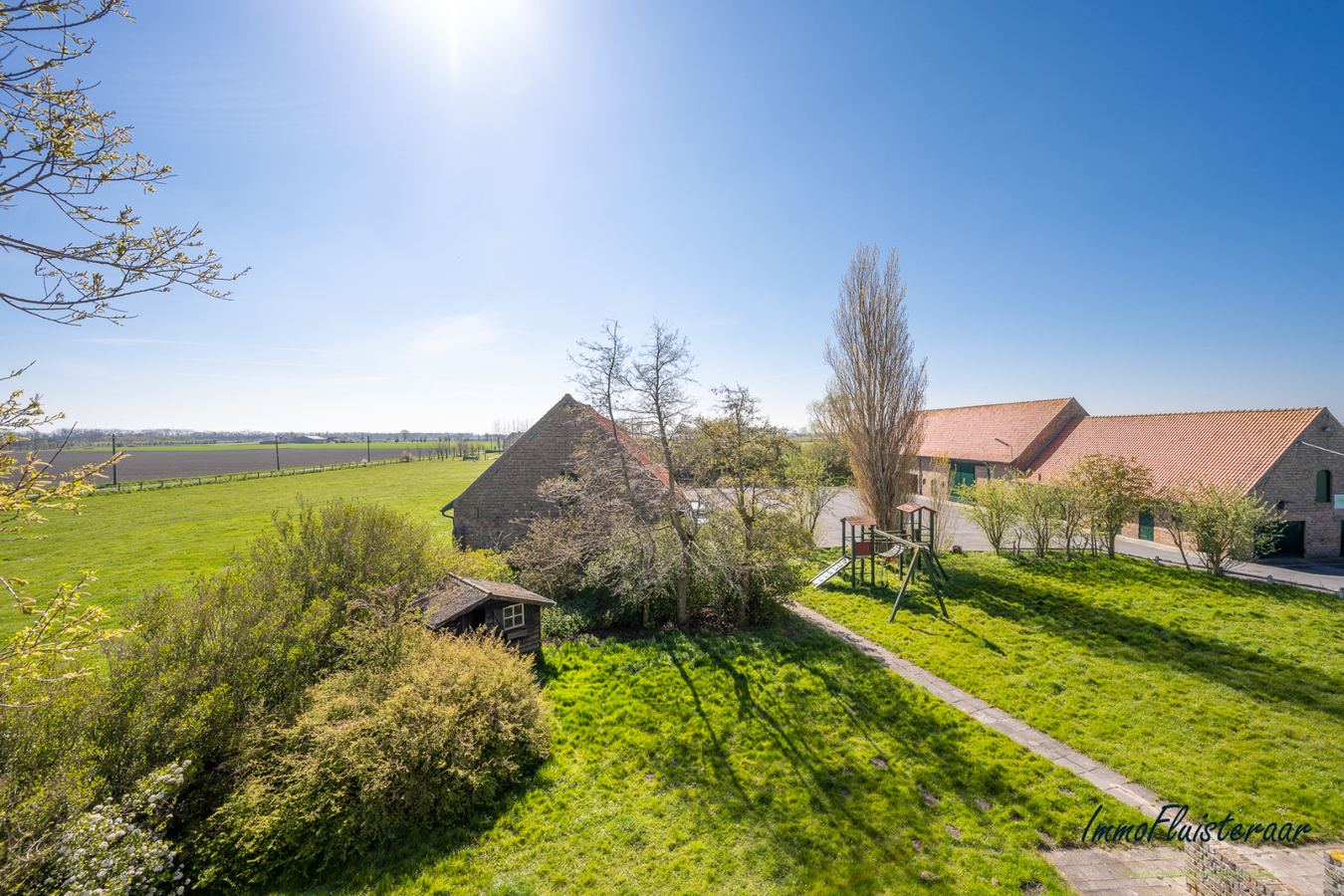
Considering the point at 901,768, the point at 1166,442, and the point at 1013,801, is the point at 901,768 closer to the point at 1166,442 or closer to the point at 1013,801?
the point at 1013,801

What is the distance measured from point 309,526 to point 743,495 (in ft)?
28.6

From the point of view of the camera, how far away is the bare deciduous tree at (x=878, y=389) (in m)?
16.6

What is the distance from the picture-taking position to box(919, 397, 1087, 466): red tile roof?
1050 inches

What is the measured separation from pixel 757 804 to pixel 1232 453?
24.6 metres

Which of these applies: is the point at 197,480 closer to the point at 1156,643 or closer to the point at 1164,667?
the point at 1164,667

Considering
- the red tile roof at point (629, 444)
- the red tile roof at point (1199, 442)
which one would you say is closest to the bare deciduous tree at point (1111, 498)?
the red tile roof at point (1199, 442)

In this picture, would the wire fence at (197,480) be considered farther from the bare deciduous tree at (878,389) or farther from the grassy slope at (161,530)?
the bare deciduous tree at (878,389)

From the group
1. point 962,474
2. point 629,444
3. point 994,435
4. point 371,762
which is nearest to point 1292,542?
point 994,435

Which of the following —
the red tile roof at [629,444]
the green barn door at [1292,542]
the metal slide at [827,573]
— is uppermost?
the red tile roof at [629,444]

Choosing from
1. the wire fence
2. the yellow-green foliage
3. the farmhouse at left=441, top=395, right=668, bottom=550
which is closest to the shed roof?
the yellow-green foliage

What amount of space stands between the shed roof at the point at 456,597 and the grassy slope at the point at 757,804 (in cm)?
175

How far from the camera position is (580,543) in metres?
10.3

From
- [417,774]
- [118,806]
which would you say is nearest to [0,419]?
[118,806]

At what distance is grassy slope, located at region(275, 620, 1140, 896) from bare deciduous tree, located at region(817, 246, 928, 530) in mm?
9924
